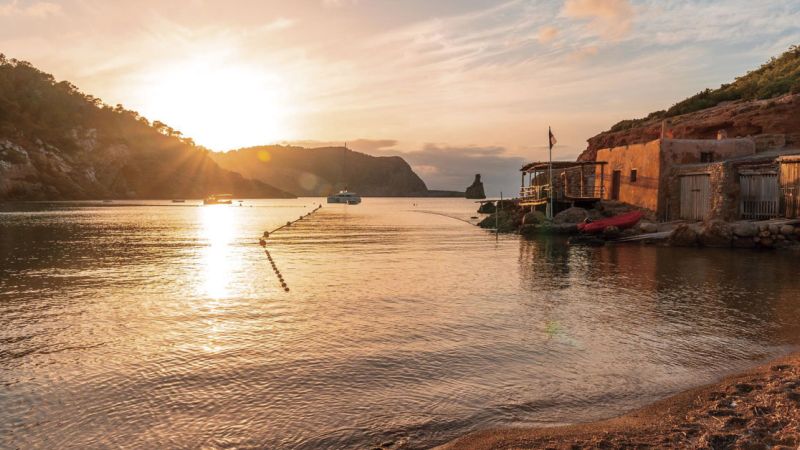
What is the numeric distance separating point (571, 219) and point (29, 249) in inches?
1368

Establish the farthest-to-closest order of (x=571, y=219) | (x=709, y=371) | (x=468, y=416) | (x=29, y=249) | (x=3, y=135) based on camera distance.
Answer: (x=3, y=135) < (x=571, y=219) < (x=29, y=249) < (x=709, y=371) < (x=468, y=416)

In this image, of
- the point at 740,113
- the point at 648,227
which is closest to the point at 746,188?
the point at 648,227

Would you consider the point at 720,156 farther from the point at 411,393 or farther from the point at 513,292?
the point at 411,393

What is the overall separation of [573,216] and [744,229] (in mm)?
13404

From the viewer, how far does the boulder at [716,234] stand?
27.5 metres

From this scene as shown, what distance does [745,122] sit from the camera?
43.8 meters

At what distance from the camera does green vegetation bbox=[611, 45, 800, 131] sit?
5022 centimetres

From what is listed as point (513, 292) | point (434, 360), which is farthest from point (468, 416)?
point (513, 292)

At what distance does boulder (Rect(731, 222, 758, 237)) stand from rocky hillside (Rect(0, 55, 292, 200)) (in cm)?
12153

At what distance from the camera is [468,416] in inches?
250

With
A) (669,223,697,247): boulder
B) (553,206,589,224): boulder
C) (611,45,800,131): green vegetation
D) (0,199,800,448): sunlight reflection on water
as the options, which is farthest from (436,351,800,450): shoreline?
(611,45,800,131): green vegetation

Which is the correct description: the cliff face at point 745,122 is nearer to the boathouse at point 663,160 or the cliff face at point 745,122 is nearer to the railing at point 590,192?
the boathouse at point 663,160

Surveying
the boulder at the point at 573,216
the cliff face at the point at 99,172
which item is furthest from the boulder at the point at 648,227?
the cliff face at the point at 99,172

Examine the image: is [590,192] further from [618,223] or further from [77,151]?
[77,151]
